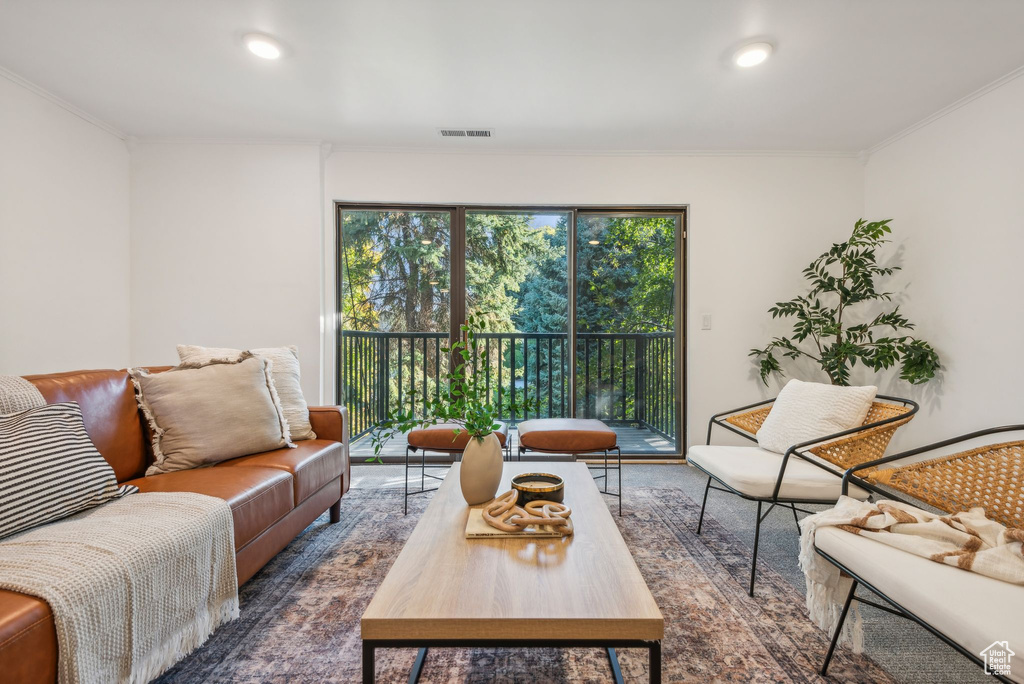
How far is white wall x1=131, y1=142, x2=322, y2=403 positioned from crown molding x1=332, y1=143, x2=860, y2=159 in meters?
0.63

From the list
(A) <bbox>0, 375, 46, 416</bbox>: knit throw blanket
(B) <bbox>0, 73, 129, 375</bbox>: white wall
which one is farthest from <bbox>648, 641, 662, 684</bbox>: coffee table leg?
(B) <bbox>0, 73, 129, 375</bbox>: white wall

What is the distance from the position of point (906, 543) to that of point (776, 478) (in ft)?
1.99

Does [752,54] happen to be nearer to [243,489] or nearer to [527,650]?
[527,650]

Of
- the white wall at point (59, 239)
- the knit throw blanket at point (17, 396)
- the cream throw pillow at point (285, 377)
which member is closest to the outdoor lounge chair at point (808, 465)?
the cream throw pillow at point (285, 377)

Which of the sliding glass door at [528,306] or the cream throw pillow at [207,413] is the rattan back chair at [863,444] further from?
the cream throw pillow at [207,413]

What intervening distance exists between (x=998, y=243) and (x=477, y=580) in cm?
356

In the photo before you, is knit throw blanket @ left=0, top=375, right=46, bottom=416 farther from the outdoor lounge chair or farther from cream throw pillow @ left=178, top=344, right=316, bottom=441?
the outdoor lounge chair

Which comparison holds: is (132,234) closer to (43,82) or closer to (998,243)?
(43,82)

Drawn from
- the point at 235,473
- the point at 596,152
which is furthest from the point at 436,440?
the point at 596,152

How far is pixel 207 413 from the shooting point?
2.04 metres

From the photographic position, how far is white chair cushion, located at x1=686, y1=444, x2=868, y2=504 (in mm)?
1887

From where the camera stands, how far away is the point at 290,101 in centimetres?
305

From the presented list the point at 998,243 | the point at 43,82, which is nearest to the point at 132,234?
the point at 43,82

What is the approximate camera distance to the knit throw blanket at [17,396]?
4.96 ft
